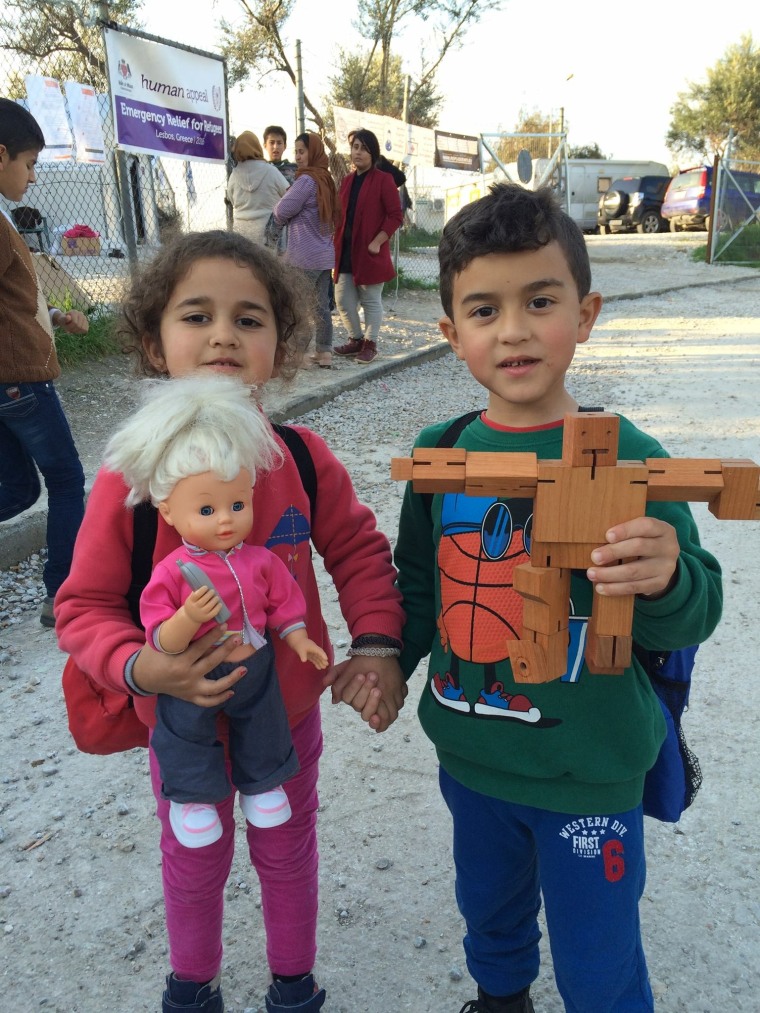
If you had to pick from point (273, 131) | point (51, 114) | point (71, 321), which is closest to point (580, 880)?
point (71, 321)

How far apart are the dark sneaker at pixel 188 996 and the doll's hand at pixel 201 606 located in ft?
3.00

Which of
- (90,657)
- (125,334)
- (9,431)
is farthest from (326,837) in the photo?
(9,431)

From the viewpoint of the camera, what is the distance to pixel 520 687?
1.40 metres

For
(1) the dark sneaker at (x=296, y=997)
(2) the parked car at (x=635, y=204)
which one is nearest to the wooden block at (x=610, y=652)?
(1) the dark sneaker at (x=296, y=997)

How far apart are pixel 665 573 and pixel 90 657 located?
0.93 meters

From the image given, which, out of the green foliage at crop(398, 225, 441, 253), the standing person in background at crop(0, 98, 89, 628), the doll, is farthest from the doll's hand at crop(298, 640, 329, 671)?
the green foliage at crop(398, 225, 441, 253)

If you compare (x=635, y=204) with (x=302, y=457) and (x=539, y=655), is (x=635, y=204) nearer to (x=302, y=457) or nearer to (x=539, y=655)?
(x=302, y=457)

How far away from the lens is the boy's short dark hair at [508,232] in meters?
1.39

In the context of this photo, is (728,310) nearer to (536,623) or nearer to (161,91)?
(161,91)

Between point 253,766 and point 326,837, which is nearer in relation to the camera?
point 253,766

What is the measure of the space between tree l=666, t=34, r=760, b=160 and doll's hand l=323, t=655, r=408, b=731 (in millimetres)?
40185

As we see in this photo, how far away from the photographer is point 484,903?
1.57m

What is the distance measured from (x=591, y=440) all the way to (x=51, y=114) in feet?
20.6

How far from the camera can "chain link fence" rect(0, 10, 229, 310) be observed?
6.21m
